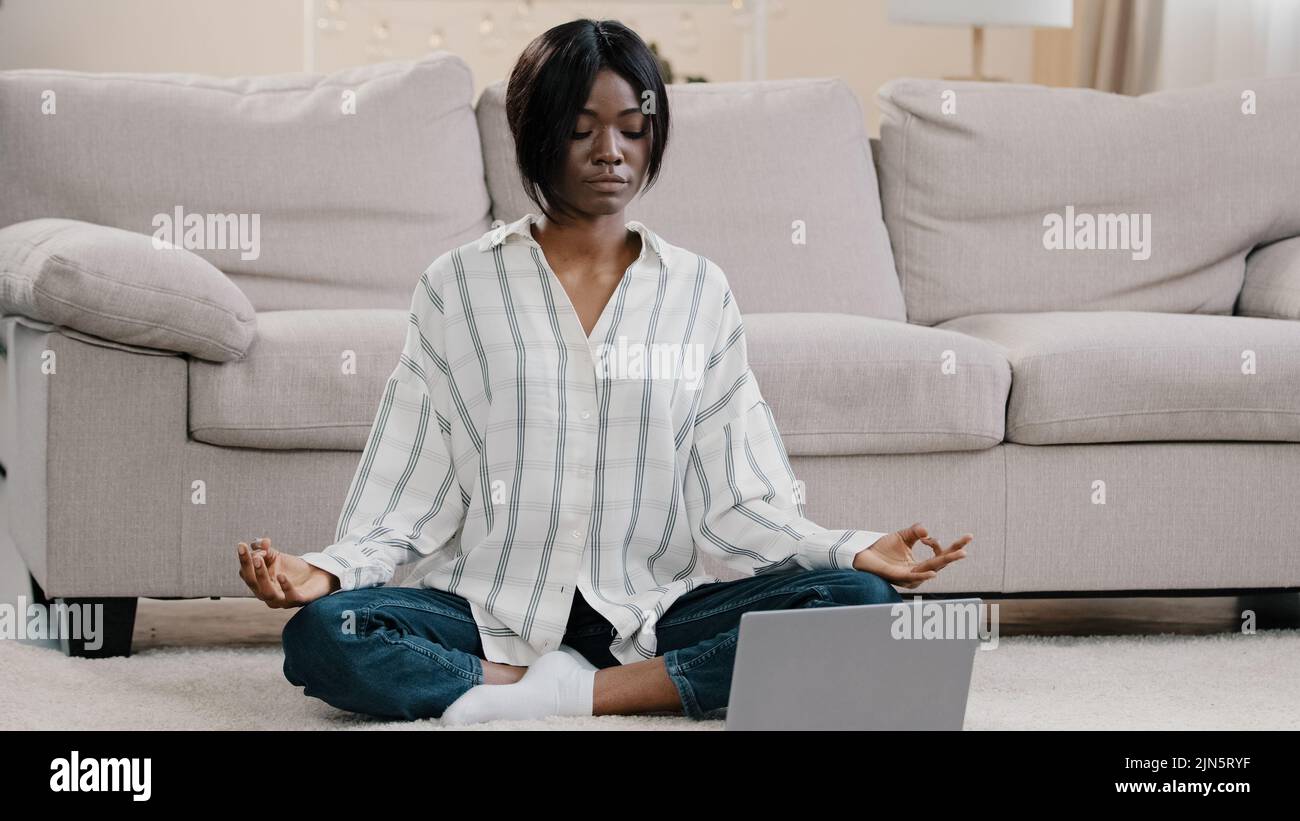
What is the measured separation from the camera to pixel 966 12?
3670mm

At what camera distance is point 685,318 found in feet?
4.97

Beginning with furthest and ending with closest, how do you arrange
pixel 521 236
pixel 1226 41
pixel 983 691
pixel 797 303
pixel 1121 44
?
pixel 1121 44
pixel 1226 41
pixel 797 303
pixel 983 691
pixel 521 236

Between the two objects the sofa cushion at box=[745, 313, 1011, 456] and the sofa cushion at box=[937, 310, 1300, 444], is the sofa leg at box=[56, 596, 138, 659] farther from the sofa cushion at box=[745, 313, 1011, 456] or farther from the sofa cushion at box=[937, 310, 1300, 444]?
the sofa cushion at box=[937, 310, 1300, 444]

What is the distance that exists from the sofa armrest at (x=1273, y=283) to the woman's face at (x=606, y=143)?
1.37 m

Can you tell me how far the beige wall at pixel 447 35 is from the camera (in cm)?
493

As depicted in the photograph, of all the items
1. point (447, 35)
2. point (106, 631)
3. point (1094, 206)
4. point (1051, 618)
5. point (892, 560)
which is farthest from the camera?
point (447, 35)

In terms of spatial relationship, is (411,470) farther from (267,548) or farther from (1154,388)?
(1154,388)

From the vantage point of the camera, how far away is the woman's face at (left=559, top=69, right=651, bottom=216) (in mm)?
1417

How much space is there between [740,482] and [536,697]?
0.31 m

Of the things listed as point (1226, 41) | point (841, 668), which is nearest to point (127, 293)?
point (841, 668)

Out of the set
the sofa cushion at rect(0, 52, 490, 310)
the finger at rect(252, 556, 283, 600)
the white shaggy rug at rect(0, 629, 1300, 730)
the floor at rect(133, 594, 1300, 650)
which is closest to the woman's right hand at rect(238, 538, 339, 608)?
the finger at rect(252, 556, 283, 600)
